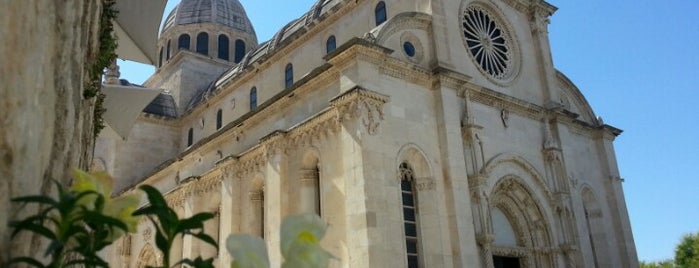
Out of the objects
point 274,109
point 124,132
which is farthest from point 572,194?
point 124,132

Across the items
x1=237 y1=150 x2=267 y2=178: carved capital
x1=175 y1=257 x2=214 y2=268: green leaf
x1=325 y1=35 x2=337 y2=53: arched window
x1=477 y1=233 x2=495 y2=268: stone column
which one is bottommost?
x1=175 y1=257 x2=214 y2=268: green leaf

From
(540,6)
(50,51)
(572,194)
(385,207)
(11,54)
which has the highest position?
(540,6)

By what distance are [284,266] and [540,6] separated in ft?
79.6

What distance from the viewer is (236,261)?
1531 mm

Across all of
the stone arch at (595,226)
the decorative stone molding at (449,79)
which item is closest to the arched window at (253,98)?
the decorative stone molding at (449,79)

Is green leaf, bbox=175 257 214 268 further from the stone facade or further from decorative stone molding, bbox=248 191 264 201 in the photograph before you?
decorative stone molding, bbox=248 191 264 201

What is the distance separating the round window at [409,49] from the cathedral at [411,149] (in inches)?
8.0

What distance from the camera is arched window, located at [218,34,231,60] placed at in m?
36.5

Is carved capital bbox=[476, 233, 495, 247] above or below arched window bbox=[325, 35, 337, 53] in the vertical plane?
below

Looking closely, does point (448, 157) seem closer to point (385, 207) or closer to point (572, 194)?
point (385, 207)

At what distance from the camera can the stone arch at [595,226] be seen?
21.8m


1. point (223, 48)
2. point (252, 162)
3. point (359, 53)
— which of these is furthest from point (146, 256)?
point (223, 48)

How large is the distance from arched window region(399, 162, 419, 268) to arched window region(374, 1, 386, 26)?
621 centimetres

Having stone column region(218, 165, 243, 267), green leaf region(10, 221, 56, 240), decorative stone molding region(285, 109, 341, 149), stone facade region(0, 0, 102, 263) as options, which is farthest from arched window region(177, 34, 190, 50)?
green leaf region(10, 221, 56, 240)
